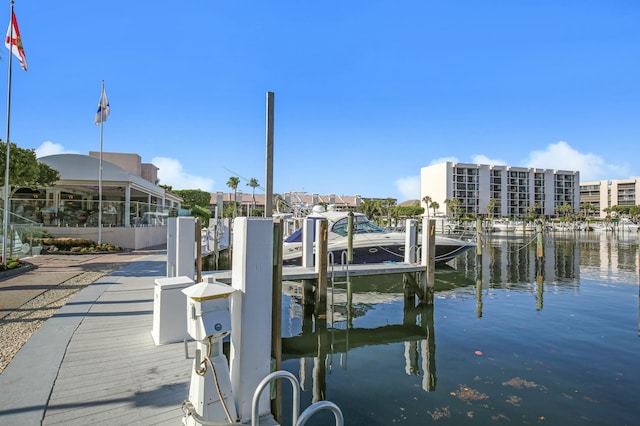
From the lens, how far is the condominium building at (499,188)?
96.9 metres

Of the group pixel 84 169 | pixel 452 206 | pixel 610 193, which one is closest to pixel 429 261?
pixel 84 169

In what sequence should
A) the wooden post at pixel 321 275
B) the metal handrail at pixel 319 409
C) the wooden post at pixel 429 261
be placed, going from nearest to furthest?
1. the metal handrail at pixel 319 409
2. the wooden post at pixel 321 275
3. the wooden post at pixel 429 261

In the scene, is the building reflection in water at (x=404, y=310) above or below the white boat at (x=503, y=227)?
below

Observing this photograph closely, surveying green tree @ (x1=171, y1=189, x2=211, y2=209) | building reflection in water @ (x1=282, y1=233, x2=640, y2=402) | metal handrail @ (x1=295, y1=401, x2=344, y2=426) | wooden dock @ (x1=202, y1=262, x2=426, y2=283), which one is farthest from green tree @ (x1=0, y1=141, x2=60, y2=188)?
green tree @ (x1=171, y1=189, x2=211, y2=209)

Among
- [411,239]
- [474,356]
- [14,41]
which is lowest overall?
[474,356]

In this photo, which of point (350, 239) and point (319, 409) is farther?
point (350, 239)

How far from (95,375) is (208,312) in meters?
2.28

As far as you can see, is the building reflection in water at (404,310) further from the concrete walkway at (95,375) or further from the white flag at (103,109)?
the white flag at (103,109)

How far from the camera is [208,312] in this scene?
3.13m

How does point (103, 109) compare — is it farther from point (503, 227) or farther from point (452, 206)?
point (452, 206)

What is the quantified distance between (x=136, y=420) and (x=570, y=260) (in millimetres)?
26136

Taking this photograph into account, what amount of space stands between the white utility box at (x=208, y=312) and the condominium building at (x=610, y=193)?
452 ft

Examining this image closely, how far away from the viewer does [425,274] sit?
38.1 feet

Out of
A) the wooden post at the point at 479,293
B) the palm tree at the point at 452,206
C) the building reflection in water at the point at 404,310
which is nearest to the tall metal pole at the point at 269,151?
the building reflection in water at the point at 404,310
